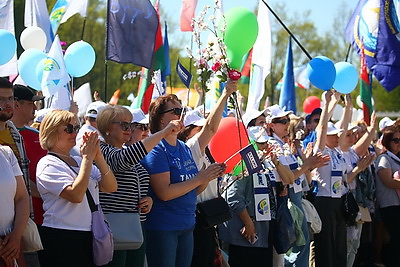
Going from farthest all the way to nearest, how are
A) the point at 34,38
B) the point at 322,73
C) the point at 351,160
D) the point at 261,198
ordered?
the point at 34,38 < the point at 351,160 < the point at 322,73 < the point at 261,198

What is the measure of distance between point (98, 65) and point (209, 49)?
90.6 feet

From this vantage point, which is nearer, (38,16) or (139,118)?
(139,118)

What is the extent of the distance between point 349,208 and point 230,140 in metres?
2.55

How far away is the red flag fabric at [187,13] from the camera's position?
995 centimetres

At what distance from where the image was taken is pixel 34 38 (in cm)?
925

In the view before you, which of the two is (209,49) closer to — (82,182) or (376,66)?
(82,182)

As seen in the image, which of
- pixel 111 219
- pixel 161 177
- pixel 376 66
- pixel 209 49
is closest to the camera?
Answer: pixel 111 219

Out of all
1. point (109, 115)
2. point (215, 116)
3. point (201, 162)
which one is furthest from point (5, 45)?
point (215, 116)

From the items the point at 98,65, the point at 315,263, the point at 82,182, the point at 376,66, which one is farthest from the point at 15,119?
the point at 98,65

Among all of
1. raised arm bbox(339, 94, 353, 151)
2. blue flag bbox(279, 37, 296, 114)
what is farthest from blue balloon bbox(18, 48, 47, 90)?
blue flag bbox(279, 37, 296, 114)

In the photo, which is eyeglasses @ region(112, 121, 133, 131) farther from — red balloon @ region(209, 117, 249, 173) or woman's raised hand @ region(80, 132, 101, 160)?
red balloon @ region(209, 117, 249, 173)

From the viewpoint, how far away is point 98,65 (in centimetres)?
3306

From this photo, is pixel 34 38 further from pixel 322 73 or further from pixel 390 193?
pixel 390 193

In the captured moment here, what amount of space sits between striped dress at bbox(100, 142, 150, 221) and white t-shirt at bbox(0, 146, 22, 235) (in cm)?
98
